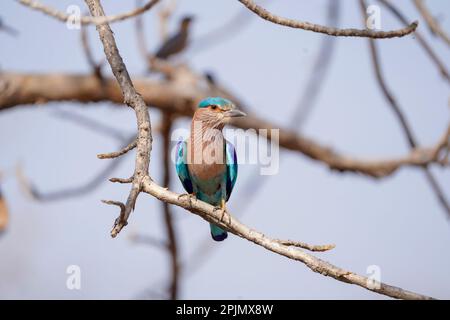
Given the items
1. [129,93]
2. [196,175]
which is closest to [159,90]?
[196,175]

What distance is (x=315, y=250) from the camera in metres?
2.82

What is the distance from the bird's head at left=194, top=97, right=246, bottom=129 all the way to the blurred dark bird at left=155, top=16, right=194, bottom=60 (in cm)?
413

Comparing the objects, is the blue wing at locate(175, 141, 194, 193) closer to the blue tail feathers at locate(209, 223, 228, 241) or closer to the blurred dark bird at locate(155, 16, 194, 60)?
the blue tail feathers at locate(209, 223, 228, 241)

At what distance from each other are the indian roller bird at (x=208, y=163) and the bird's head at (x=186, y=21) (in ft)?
20.5

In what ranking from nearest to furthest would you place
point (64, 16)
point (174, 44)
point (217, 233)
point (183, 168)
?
point (64, 16)
point (217, 233)
point (183, 168)
point (174, 44)

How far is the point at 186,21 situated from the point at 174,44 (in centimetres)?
191

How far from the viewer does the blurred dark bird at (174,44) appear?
8.84 meters

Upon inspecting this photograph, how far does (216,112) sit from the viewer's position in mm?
4445

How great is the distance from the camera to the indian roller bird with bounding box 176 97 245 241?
13.4ft

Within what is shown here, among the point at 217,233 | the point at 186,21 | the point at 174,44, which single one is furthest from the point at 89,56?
the point at 186,21

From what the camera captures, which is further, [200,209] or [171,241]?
[171,241]

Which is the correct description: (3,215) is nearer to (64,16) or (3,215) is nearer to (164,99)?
(164,99)
